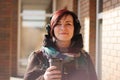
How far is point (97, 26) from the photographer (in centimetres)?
597

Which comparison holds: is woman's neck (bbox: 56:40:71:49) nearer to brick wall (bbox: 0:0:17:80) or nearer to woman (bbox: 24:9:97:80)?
woman (bbox: 24:9:97:80)

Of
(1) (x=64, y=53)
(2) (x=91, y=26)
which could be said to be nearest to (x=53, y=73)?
(1) (x=64, y=53)

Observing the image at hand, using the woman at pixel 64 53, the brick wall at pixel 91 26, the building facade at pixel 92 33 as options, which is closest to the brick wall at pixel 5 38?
the building facade at pixel 92 33

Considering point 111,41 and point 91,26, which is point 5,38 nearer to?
point 91,26

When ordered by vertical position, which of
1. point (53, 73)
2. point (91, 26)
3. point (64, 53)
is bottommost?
point (53, 73)

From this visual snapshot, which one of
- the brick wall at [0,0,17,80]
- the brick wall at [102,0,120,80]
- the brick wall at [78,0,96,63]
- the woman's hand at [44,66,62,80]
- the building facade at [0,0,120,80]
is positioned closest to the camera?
the woman's hand at [44,66,62,80]

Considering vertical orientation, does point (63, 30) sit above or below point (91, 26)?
below

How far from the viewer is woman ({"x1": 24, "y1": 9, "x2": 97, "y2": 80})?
251 cm

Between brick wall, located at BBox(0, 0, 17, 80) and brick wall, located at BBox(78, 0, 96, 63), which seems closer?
brick wall, located at BBox(78, 0, 96, 63)

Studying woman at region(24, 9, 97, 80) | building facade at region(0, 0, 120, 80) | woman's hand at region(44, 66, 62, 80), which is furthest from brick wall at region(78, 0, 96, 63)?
woman's hand at region(44, 66, 62, 80)

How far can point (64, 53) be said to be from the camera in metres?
2.54

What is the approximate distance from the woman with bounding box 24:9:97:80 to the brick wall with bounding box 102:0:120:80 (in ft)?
5.55

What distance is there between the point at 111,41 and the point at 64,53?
2132 millimetres

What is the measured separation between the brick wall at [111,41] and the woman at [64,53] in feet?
5.55
